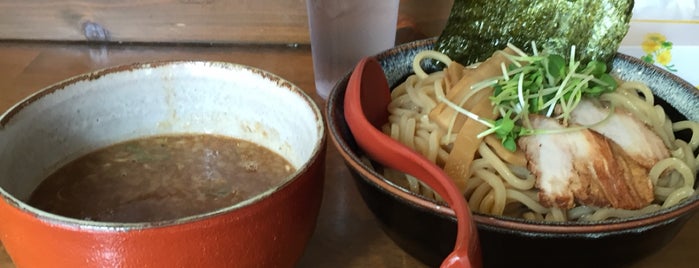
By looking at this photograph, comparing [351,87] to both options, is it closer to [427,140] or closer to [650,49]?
[427,140]

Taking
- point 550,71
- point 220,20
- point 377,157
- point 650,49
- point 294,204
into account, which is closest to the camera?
point 294,204

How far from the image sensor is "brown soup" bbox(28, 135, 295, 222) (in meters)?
0.66

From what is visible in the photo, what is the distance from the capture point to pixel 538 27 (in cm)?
95

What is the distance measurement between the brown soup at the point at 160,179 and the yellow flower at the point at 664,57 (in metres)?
0.89

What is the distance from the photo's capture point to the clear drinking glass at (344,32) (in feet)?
3.77

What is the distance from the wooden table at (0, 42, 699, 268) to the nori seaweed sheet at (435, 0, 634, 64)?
0.27 m

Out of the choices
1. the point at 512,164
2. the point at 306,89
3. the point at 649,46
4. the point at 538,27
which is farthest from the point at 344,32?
the point at 649,46

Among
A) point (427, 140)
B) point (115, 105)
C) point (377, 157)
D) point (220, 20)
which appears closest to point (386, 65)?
point (427, 140)

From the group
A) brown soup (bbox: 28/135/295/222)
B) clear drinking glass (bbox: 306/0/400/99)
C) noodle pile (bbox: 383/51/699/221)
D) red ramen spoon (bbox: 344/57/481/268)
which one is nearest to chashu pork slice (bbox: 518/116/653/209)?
noodle pile (bbox: 383/51/699/221)

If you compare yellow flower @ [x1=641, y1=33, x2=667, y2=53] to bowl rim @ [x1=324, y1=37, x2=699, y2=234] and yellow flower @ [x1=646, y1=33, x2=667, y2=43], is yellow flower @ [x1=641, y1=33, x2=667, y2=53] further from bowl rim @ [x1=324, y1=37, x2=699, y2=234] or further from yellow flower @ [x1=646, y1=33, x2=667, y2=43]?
bowl rim @ [x1=324, y1=37, x2=699, y2=234]

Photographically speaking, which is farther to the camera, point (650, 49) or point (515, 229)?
point (650, 49)

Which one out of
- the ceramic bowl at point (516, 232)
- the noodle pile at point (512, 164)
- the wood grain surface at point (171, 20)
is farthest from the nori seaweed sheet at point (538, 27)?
the wood grain surface at point (171, 20)

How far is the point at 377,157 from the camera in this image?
0.71 meters

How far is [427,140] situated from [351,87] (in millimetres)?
132
